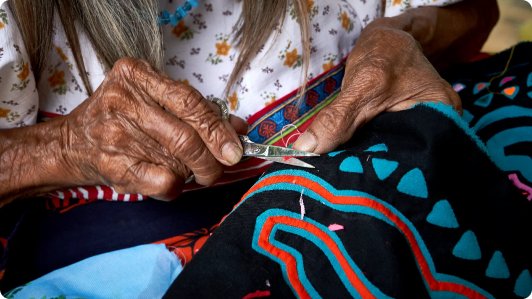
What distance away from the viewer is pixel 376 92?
82 centimetres

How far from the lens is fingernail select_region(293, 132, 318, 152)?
76 cm

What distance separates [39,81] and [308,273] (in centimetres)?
87

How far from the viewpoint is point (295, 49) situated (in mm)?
1048

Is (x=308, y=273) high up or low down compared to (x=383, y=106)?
down

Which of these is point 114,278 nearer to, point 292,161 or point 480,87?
point 292,161

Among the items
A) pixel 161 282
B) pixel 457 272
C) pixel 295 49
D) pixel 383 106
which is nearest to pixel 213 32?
pixel 295 49

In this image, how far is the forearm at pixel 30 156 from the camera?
920 mm

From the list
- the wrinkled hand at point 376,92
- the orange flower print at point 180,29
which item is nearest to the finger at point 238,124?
the wrinkled hand at point 376,92

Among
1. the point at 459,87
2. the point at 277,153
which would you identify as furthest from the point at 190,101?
the point at 459,87

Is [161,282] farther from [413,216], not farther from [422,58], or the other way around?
[422,58]

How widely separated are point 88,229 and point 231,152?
534 mm

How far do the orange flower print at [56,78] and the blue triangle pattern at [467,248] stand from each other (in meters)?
1.05

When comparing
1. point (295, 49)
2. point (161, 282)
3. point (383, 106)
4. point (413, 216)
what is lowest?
point (161, 282)

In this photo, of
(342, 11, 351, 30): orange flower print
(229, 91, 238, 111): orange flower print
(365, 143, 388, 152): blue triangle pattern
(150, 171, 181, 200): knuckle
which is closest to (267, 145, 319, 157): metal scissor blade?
(365, 143, 388, 152): blue triangle pattern
